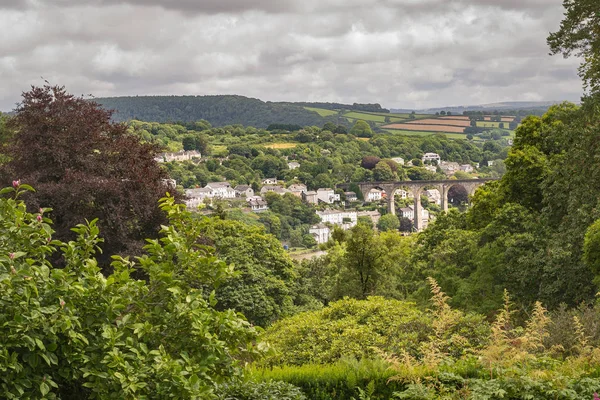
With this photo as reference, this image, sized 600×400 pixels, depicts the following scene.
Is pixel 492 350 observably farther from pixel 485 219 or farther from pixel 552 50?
pixel 485 219

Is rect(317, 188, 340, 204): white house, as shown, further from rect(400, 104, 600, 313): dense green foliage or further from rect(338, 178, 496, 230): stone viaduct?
rect(400, 104, 600, 313): dense green foliage

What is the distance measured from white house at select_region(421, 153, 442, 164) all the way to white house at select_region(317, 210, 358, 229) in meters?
51.4

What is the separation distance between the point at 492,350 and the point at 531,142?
59.5 feet

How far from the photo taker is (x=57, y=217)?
15.3 metres

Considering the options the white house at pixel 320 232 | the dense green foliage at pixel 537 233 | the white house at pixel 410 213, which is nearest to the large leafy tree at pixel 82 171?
the dense green foliage at pixel 537 233

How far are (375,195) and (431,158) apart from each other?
35.5 meters

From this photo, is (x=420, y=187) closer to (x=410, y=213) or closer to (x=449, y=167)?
(x=410, y=213)

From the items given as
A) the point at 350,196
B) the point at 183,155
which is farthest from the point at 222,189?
the point at 350,196

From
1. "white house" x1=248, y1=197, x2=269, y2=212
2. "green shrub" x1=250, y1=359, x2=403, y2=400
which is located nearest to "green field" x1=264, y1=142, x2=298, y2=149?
"white house" x1=248, y1=197, x2=269, y2=212

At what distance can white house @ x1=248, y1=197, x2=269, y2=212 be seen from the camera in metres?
112

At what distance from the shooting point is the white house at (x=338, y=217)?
4671 inches

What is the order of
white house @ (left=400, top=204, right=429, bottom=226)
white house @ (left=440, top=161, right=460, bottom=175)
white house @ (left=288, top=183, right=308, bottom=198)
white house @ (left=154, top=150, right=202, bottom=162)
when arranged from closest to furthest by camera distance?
1. white house @ (left=400, top=204, right=429, bottom=226)
2. white house @ (left=288, top=183, right=308, bottom=198)
3. white house @ (left=154, top=150, right=202, bottom=162)
4. white house @ (left=440, top=161, right=460, bottom=175)

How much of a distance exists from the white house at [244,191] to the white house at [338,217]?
13848mm

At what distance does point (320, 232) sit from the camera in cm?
10488
